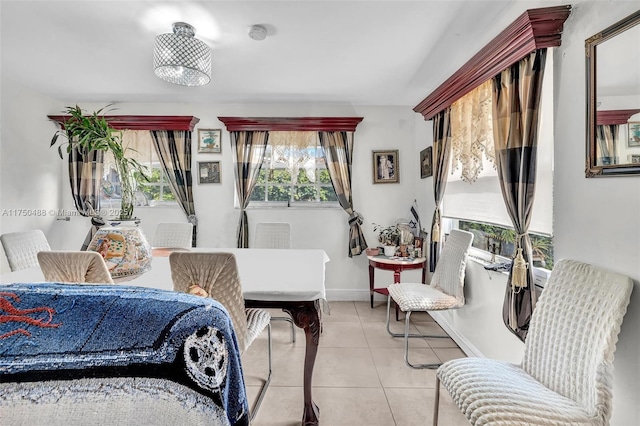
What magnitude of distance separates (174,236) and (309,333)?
2.05 metres

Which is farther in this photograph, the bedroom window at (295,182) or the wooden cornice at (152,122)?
the bedroom window at (295,182)

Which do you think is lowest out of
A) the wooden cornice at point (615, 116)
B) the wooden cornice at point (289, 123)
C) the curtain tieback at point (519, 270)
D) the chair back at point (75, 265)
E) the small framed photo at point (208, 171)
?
the curtain tieback at point (519, 270)

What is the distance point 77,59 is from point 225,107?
153 cm

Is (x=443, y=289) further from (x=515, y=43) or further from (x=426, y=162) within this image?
(x=515, y=43)

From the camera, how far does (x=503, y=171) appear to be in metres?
1.84

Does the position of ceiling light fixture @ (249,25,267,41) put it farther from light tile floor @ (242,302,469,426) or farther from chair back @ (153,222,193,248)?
light tile floor @ (242,302,469,426)

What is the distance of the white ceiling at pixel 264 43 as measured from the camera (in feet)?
6.37

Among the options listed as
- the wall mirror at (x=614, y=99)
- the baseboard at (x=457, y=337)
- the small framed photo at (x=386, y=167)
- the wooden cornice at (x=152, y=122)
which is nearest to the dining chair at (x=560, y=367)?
the wall mirror at (x=614, y=99)

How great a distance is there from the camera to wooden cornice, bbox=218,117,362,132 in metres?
3.73

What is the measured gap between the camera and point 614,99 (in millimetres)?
1255

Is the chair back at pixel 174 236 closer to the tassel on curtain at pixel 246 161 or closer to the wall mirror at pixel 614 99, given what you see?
the tassel on curtain at pixel 246 161

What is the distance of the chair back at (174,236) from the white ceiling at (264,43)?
153 cm

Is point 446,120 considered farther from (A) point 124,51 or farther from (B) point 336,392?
(A) point 124,51

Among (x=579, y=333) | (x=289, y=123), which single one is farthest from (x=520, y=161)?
(x=289, y=123)
